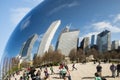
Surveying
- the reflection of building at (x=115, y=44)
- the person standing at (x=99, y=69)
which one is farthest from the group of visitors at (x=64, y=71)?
the reflection of building at (x=115, y=44)

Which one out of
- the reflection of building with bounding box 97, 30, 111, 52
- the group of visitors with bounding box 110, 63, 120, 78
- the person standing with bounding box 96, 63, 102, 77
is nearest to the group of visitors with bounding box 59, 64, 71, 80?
the person standing with bounding box 96, 63, 102, 77

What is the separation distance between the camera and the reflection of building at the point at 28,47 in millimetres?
11359

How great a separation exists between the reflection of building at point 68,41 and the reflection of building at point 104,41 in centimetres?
56

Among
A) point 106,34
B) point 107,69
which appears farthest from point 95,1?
point 107,69

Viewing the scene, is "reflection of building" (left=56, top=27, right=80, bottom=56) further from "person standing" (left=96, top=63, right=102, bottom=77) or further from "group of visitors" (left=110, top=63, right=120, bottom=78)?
"group of visitors" (left=110, top=63, right=120, bottom=78)

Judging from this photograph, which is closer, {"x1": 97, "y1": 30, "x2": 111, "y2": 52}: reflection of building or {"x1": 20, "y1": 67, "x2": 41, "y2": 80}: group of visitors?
{"x1": 97, "y1": 30, "x2": 111, "y2": 52}: reflection of building

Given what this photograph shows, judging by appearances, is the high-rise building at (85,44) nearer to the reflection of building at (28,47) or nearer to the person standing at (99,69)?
the person standing at (99,69)

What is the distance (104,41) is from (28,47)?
215 cm

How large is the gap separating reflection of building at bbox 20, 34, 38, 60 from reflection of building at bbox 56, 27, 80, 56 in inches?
35.9

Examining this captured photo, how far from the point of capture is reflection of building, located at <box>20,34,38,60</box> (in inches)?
447

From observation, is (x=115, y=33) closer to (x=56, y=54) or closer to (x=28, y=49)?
(x=56, y=54)

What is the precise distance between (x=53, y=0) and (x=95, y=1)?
163 centimetres

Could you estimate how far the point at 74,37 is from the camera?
1068 cm

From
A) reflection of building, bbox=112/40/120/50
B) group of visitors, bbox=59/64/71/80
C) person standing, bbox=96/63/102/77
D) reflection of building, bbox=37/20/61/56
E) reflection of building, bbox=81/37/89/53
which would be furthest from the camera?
reflection of building, bbox=37/20/61/56
